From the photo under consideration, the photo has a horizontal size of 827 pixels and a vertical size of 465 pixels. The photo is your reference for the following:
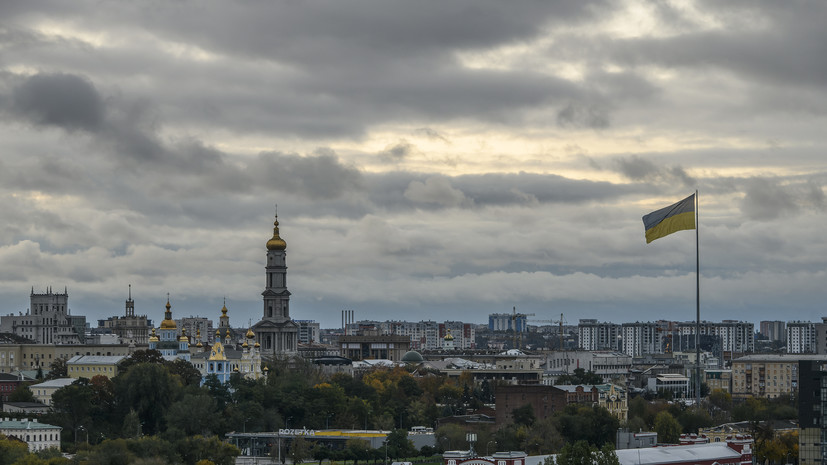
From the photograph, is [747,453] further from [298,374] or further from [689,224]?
[298,374]

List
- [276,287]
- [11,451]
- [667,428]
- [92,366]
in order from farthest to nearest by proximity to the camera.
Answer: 1. [276,287]
2. [92,366]
3. [667,428]
4. [11,451]

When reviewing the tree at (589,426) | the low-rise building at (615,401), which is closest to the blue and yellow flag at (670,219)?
the tree at (589,426)

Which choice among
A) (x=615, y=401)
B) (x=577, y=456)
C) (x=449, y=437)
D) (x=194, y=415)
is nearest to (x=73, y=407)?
(x=194, y=415)

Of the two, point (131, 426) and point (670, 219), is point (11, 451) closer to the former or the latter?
point (131, 426)

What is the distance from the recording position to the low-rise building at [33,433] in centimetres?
11775

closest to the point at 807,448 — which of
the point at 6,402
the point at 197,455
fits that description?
the point at 197,455

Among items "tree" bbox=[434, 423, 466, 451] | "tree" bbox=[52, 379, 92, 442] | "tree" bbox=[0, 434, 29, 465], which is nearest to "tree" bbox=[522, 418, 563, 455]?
"tree" bbox=[434, 423, 466, 451]

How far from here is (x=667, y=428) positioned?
466 ft

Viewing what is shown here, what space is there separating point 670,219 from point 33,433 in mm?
59330

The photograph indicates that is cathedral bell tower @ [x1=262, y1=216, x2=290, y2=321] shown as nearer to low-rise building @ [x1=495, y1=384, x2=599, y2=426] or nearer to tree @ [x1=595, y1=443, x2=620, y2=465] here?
low-rise building @ [x1=495, y1=384, x2=599, y2=426]

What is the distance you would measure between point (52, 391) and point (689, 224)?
8187 centimetres

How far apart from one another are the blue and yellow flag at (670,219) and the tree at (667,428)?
59.3m

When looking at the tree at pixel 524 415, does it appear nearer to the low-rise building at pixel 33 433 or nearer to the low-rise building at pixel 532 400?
the low-rise building at pixel 532 400

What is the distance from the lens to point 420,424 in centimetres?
15125
